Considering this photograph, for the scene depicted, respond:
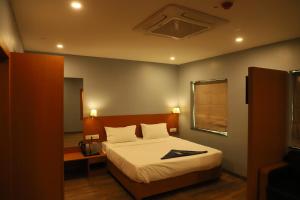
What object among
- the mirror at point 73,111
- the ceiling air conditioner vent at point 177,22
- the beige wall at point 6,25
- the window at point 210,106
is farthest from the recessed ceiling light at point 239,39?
the mirror at point 73,111

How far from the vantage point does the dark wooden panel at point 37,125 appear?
6.13ft

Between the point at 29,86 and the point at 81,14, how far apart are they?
3.13 ft

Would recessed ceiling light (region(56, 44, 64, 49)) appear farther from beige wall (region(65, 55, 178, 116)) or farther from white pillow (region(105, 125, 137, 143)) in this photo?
white pillow (region(105, 125, 137, 143))

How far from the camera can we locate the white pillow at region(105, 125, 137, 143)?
4363 millimetres

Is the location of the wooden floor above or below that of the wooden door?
below

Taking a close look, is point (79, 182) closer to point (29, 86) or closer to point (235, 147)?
point (29, 86)

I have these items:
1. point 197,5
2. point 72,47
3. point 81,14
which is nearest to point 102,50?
point 72,47

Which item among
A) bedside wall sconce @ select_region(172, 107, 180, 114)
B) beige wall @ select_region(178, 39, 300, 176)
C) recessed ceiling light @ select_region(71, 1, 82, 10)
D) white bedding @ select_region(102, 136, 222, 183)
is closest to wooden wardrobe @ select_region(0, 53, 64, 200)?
recessed ceiling light @ select_region(71, 1, 82, 10)

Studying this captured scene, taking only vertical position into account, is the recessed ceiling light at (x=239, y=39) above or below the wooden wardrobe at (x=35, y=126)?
above

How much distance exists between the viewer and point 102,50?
3.92 m

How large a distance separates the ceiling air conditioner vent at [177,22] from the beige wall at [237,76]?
1521mm

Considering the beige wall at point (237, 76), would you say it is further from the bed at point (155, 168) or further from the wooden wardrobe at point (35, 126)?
the wooden wardrobe at point (35, 126)

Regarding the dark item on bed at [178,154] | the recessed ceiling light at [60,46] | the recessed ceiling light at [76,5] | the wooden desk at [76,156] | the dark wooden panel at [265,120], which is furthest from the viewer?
the wooden desk at [76,156]

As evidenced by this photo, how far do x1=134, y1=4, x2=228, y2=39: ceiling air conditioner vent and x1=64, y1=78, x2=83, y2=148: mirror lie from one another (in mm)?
2316
